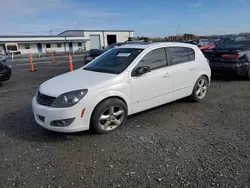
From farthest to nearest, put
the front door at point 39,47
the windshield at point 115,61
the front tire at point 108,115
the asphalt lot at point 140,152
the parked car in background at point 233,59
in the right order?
the front door at point 39,47
the parked car in background at point 233,59
the windshield at point 115,61
the front tire at point 108,115
the asphalt lot at point 140,152

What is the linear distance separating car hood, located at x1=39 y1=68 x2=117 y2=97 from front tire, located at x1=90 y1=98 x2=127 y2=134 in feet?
1.20

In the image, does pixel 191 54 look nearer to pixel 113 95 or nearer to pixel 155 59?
pixel 155 59

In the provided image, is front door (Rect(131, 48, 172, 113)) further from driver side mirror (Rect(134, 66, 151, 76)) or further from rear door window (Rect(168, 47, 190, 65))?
rear door window (Rect(168, 47, 190, 65))

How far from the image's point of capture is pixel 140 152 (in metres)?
3.13

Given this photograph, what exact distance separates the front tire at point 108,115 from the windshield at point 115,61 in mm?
654

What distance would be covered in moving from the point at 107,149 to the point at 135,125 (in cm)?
100

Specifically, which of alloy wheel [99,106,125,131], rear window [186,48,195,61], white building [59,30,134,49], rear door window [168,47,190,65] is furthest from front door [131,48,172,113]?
white building [59,30,134,49]

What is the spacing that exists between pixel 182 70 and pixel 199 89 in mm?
958

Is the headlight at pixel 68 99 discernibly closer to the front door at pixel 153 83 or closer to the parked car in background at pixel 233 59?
the front door at pixel 153 83

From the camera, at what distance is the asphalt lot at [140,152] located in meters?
2.56

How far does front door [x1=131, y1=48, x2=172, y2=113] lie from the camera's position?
394cm

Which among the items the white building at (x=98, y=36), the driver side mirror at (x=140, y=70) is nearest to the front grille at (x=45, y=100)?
the driver side mirror at (x=140, y=70)

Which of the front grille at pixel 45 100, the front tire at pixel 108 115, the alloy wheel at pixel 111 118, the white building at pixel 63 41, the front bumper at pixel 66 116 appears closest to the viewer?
the front bumper at pixel 66 116

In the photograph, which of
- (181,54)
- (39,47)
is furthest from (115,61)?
(39,47)
